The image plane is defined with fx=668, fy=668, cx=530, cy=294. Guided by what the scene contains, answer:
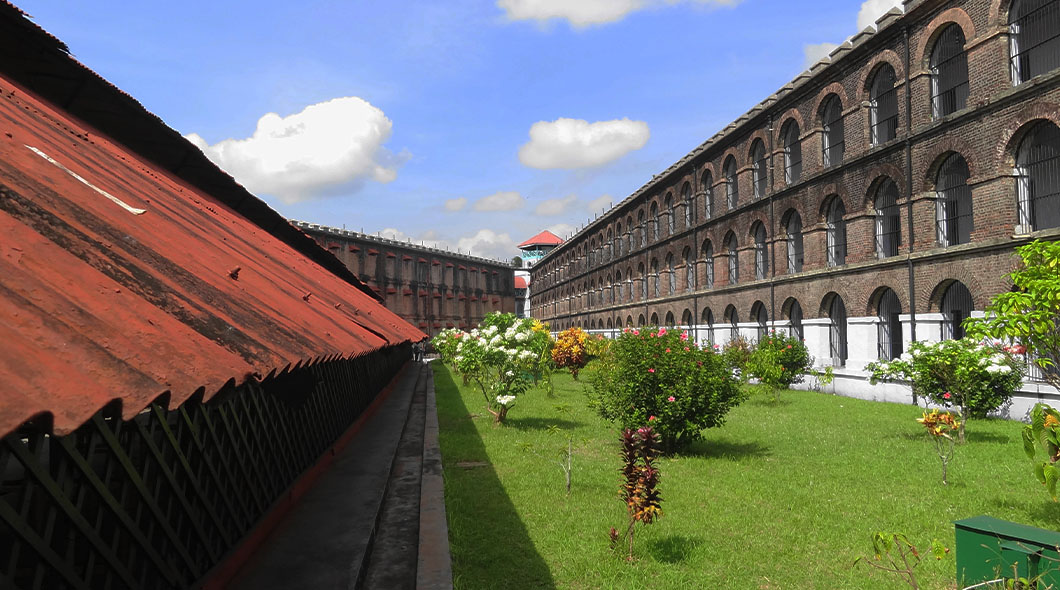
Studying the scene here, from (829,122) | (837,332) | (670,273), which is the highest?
(829,122)

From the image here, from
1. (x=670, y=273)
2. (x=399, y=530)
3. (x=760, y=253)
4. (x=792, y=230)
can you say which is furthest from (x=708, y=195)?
(x=399, y=530)

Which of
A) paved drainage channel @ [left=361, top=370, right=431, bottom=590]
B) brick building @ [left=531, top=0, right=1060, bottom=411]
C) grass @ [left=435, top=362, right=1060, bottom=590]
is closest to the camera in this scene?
paved drainage channel @ [left=361, top=370, right=431, bottom=590]

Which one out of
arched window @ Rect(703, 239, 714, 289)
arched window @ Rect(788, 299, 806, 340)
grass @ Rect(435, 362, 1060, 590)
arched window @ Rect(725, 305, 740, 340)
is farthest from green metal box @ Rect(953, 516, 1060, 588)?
arched window @ Rect(703, 239, 714, 289)

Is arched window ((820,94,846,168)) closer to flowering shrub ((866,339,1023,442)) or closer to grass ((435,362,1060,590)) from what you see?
flowering shrub ((866,339,1023,442))

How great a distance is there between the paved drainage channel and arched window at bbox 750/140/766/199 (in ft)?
72.8

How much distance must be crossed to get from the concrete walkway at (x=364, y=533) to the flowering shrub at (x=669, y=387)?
138 inches

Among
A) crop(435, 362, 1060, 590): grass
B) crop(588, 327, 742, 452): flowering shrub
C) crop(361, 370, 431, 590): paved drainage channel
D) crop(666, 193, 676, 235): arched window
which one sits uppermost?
crop(666, 193, 676, 235): arched window

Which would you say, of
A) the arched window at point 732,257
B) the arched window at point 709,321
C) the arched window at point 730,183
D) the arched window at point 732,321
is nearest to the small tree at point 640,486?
the arched window at point 732,321

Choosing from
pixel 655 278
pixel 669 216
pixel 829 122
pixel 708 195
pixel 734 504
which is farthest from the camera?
pixel 655 278

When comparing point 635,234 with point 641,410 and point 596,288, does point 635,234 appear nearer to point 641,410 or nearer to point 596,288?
point 596,288

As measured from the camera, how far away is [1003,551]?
4.50 m

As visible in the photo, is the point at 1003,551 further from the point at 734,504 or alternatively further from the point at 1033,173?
the point at 1033,173

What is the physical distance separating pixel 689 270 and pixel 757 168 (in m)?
7.85

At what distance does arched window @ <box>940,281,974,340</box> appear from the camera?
1894 centimetres
